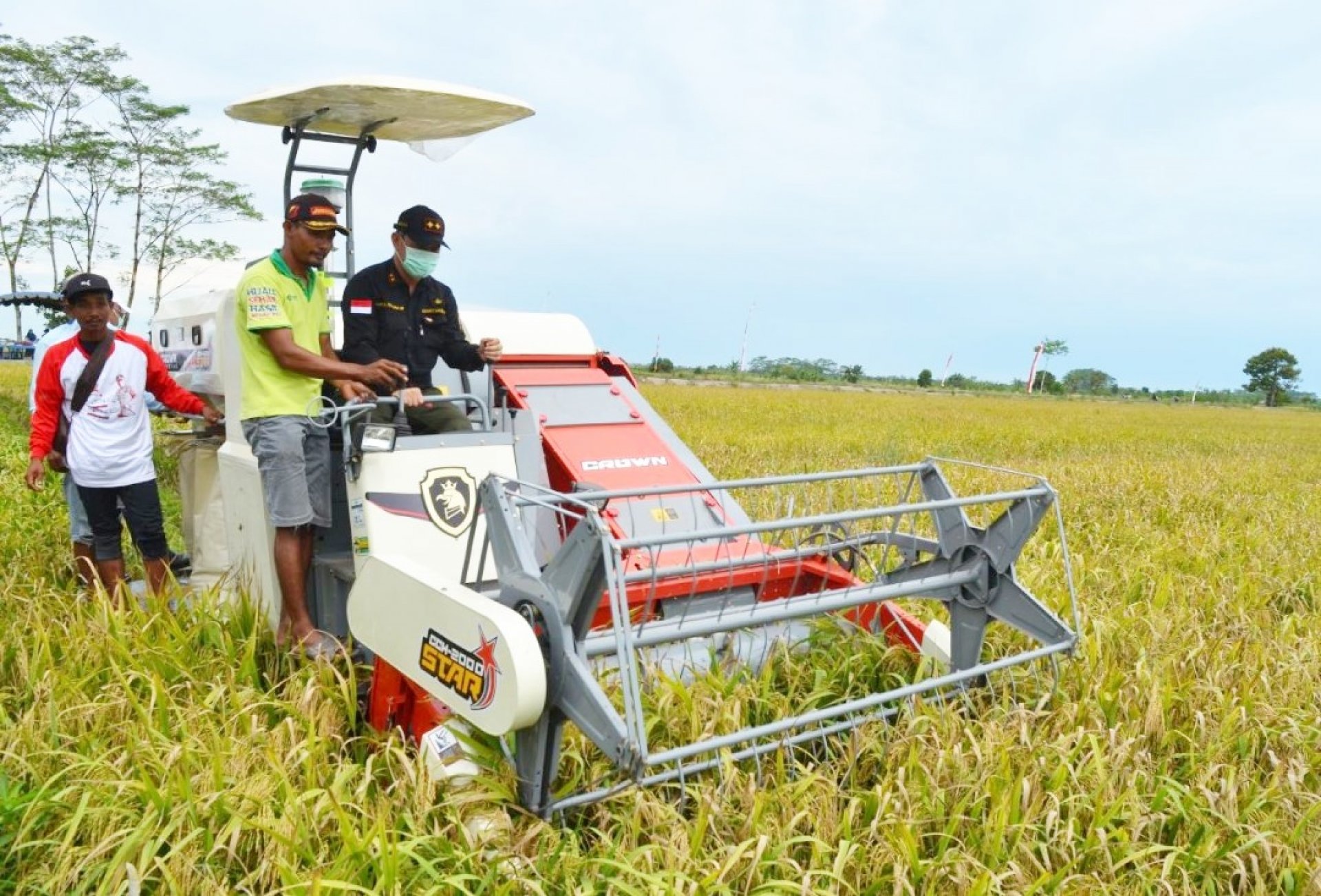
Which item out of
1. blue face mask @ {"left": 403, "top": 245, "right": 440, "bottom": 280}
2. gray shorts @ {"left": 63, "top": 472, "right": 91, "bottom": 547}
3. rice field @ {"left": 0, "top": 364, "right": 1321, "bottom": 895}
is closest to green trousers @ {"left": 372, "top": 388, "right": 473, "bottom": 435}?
blue face mask @ {"left": 403, "top": 245, "right": 440, "bottom": 280}

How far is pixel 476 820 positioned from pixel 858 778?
4.01 ft

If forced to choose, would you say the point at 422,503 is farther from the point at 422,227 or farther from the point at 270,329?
the point at 422,227

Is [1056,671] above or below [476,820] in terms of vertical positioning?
above

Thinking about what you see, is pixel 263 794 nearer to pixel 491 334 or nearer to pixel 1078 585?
pixel 491 334

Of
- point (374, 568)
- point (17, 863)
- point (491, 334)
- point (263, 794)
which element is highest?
point (491, 334)

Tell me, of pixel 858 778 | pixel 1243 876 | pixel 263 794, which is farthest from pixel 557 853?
pixel 1243 876

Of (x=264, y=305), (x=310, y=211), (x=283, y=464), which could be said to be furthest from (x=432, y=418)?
(x=310, y=211)

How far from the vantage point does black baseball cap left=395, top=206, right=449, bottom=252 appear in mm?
4207

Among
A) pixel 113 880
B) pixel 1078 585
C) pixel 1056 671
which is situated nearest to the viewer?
pixel 113 880

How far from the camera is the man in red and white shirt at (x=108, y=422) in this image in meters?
4.60

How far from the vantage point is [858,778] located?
127 inches

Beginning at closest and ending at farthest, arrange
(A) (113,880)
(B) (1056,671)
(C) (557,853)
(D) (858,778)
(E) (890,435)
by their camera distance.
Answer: (A) (113,880) → (C) (557,853) → (D) (858,778) → (B) (1056,671) → (E) (890,435)

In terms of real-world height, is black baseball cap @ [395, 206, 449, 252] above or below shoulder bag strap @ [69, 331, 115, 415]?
above

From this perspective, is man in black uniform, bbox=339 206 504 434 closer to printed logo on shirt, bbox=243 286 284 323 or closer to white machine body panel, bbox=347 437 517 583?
white machine body panel, bbox=347 437 517 583
